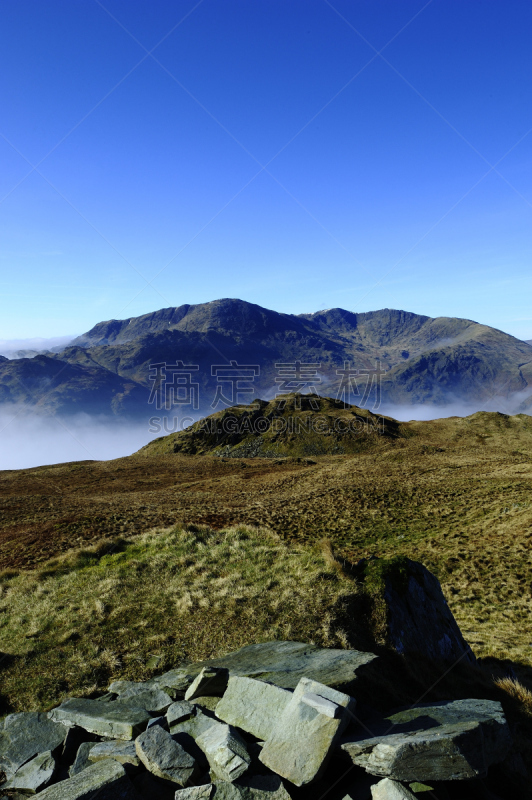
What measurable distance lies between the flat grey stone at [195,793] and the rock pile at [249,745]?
0.04 ft

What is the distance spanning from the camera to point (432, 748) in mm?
5121

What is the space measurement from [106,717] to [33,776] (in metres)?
1.20

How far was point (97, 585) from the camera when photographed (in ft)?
47.0

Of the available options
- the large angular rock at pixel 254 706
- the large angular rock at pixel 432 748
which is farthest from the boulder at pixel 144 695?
the large angular rock at pixel 432 748

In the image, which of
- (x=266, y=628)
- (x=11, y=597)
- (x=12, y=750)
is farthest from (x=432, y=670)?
(x=11, y=597)

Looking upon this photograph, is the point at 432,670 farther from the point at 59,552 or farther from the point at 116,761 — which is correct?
the point at 59,552

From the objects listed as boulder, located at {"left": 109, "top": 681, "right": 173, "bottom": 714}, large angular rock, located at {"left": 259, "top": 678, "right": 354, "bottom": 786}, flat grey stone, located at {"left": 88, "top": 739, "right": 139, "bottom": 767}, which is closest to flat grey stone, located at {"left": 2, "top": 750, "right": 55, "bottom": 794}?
flat grey stone, located at {"left": 88, "top": 739, "right": 139, "bottom": 767}

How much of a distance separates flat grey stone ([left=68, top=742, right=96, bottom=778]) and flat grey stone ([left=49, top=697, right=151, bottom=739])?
33 cm

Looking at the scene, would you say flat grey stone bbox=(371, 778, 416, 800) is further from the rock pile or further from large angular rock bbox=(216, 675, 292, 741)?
large angular rock bbox=(216, 675, 292, 741)

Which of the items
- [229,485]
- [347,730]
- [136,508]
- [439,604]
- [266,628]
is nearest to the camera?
[347,730]

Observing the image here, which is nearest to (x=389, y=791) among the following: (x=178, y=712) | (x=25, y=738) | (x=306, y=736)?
(x=306, y=736)

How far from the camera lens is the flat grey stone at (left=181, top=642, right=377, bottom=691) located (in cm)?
752

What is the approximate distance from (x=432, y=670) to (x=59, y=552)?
21003 mm

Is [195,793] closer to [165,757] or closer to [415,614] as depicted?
[165,757]
